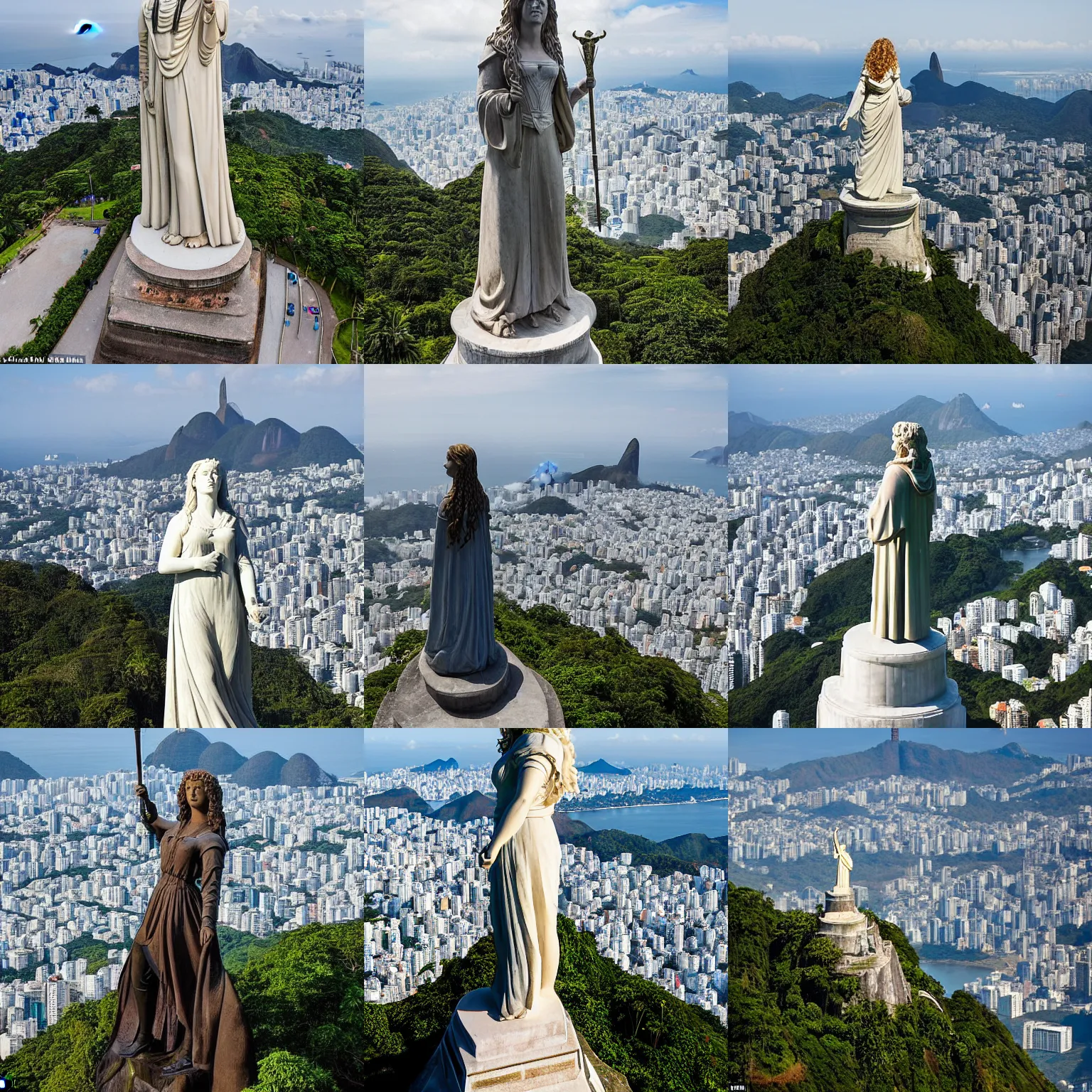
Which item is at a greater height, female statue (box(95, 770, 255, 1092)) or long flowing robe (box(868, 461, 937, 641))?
long flowing robe (box(868, 461, 937, 641))

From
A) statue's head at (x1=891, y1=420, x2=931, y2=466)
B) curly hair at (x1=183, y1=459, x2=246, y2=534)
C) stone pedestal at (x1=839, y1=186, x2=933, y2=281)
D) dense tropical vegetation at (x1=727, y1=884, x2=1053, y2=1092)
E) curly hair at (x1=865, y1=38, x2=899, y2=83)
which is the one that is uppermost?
curly hair at (x1=865, y1=38, x2=899, y2=83)

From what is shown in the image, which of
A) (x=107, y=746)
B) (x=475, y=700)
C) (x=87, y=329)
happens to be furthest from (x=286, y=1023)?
(x=87, y=329)

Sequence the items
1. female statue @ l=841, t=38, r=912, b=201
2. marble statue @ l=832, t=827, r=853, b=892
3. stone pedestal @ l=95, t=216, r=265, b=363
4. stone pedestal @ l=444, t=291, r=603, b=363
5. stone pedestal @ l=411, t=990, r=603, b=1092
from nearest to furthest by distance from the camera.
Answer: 1. stone pedestal @ l=411, t=990, r=603, b=1092
2. stone pedestal @ l=444, t=291, r=603, b=363
3. stone pedestal @ l=95, t=216, r=265, b=363
4. female statue @ l=841, t=38, r=912, b=201
5. marble statue @ l=832, t=827, r=853, b=892

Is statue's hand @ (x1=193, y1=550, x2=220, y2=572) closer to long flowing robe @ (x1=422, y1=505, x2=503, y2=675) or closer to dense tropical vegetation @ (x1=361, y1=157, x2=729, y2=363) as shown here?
long flowing robe @ (x1=422, y1=505, x2=503, y2=675)

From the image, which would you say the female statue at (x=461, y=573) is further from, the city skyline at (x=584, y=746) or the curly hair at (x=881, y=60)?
the curly hair at (x=881, y=60)

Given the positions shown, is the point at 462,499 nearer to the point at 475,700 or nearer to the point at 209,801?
the point at 475,700

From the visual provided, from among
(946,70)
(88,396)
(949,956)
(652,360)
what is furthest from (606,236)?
(949,956)

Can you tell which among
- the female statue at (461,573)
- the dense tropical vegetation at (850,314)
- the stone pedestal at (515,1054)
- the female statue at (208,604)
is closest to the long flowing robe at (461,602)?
the female statue at (461,573)

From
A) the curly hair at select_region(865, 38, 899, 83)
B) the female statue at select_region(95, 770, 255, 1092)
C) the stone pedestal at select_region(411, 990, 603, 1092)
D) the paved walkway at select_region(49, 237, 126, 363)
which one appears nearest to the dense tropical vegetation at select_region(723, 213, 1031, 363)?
the curly hair at select_region(865, 38, 899, 83)
